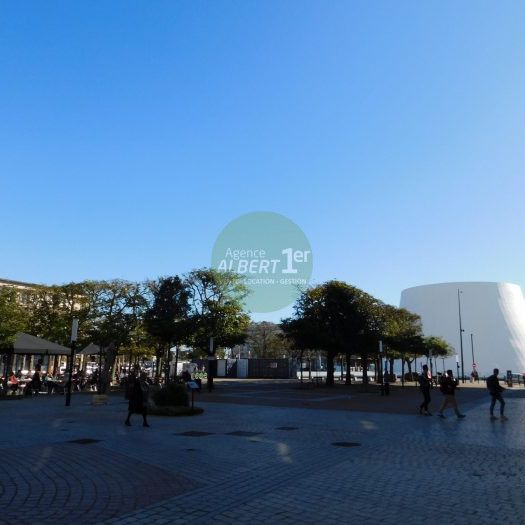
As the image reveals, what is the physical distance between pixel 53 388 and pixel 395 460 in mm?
27056

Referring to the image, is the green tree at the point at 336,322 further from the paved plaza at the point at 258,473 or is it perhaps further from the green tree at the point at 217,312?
the paved plaza at the point at 258,473

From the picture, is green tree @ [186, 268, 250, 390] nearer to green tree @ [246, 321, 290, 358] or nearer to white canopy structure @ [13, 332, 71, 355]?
white canopy structure @ [13, 332, 71, 355]

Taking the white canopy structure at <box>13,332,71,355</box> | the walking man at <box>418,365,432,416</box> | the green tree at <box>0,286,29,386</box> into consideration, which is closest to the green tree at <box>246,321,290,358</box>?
the white canopy structure at <box>13,332,71,355</box>

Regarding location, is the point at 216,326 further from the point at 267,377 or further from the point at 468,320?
the point at 468,320

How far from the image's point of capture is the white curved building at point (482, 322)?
92812 mm

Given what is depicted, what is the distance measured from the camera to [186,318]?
3453cm

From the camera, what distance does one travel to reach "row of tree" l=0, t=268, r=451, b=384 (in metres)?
34.0

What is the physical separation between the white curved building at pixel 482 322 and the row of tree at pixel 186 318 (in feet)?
150

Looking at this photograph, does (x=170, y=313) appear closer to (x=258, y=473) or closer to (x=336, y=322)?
(x=336, y=322)

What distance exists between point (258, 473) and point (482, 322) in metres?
97.2

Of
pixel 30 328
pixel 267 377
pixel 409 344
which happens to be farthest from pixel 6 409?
pixel 267 377

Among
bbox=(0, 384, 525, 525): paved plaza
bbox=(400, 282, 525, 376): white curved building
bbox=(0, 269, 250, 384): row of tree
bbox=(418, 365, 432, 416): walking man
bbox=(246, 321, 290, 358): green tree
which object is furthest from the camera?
bbox=(246, 321, 290, 358): green tree

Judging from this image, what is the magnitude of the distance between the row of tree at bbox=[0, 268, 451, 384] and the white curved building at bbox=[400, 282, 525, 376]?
4581 cm

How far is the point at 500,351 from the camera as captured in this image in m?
92.9
